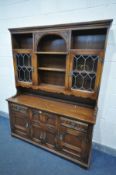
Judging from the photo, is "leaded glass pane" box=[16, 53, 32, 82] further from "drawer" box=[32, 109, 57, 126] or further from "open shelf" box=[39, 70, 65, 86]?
"drawer" box=[32, 109, 57, 126]

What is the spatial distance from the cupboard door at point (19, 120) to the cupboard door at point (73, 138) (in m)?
0.65

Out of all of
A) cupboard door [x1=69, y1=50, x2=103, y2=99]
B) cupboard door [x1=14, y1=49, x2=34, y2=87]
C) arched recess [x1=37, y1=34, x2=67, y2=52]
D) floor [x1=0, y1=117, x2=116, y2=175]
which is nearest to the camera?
cupboard door [x1=69, y1=50, x2=103, y2=99]

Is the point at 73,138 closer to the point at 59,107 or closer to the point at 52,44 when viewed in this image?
the point at 59,107

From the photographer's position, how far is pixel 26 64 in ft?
6.77

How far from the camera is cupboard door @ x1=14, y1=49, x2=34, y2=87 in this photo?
1.93m

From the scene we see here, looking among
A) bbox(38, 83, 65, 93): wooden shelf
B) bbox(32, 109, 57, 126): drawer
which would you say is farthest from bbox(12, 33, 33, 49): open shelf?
bbox(32, 109, 57, 126): drawer

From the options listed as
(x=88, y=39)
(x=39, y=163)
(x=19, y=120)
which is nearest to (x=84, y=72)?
(x=88, y=39)

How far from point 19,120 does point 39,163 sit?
762 millimetres

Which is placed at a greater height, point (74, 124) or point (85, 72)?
point (85, 72)

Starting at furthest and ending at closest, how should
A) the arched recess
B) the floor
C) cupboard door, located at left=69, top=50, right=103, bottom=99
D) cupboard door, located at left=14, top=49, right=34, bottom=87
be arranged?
cupboard door, located at left=14, top=49, right=34, bottom=87 < the arched recess < the floor < cupboard door, located at left=69, top=50, right=103, bottom=99

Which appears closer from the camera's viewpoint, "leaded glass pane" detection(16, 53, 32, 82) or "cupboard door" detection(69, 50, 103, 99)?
"cupboard door" detection(69, 50, 103, 99)

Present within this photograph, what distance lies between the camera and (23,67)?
202 centimetres

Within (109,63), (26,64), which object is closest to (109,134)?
(109,63)

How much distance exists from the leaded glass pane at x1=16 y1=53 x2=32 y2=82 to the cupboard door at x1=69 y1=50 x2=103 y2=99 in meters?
0.77
